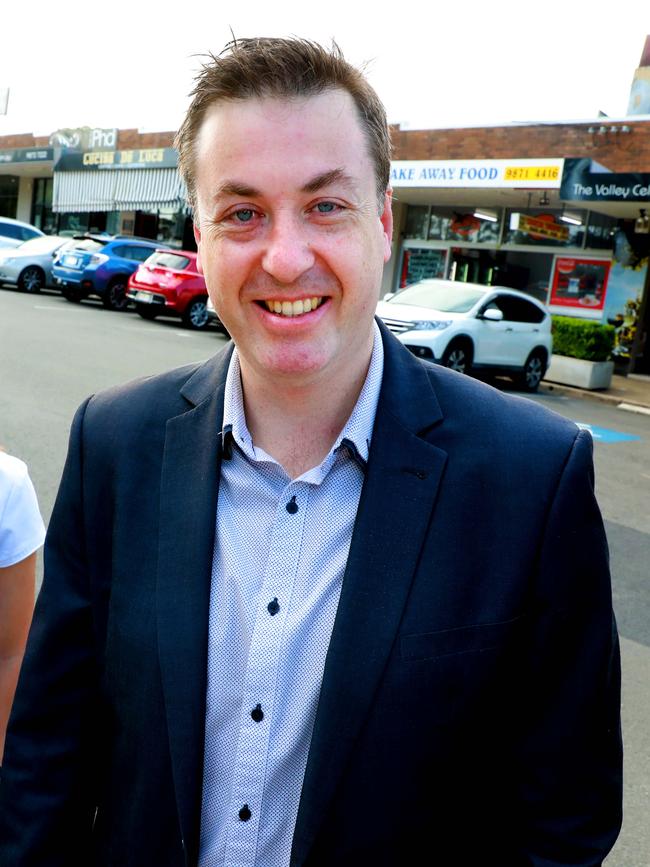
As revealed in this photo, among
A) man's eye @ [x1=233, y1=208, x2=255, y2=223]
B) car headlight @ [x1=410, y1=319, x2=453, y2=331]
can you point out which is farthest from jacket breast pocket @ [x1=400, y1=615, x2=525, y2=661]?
car headlight @ [x1=410, y1=319, x2=453, y2=331]

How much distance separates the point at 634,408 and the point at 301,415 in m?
13.7

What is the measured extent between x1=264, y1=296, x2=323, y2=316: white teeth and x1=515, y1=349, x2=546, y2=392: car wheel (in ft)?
45.2

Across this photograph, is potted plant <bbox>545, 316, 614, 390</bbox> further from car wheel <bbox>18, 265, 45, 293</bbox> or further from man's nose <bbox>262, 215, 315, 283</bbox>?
man's nose <bbox>262, 215, 315, 283</bbox>

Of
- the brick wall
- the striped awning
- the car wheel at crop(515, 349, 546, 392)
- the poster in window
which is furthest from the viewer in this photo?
the striped awning

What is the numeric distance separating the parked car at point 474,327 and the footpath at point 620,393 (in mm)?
698

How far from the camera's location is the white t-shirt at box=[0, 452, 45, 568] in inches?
85.4

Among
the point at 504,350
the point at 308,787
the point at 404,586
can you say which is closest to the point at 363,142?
the point at 404,586

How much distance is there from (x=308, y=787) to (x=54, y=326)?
568 inches

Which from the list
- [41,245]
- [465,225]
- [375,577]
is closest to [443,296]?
[465,225]

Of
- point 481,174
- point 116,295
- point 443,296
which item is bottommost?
point 116,295

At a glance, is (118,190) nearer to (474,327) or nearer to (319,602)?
(474,327)

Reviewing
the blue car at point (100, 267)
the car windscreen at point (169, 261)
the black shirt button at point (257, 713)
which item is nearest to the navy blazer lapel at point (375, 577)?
the black shirt button at point (257, 713)

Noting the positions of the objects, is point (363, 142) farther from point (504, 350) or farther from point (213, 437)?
point (504, 350)

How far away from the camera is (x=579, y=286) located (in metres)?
19.8
